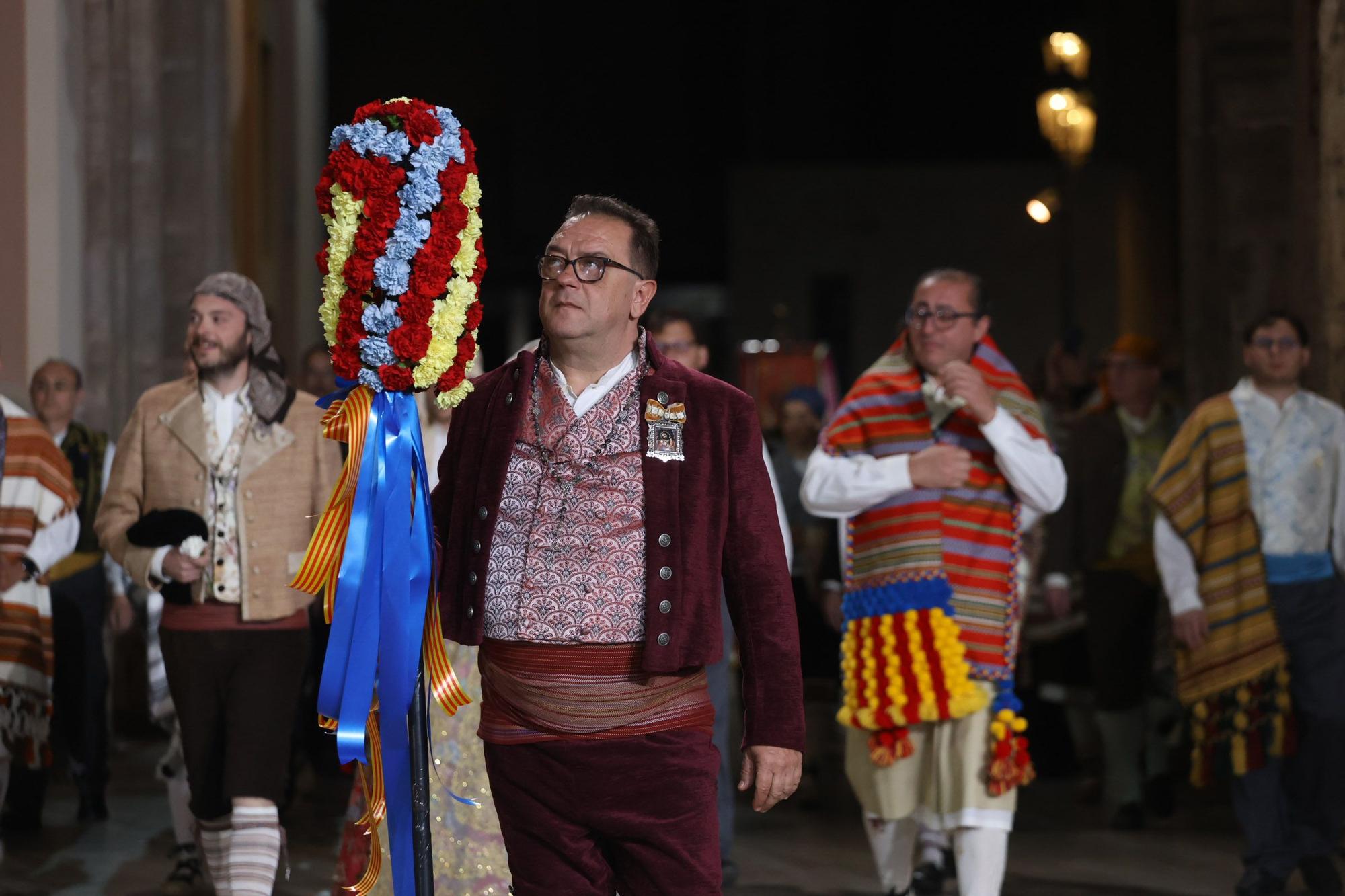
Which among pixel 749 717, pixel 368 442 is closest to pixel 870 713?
pixel 749 717

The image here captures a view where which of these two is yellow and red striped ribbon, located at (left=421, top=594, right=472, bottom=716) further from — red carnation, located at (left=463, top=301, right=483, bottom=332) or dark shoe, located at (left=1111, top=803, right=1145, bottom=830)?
dark shoe, located at (left=1111, top=803, right=1145, bottom=830)

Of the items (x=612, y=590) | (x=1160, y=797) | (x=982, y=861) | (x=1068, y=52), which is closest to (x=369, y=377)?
(x=612, y=590)

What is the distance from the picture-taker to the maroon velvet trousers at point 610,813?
144 inches

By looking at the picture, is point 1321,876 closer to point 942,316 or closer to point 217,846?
point 942,316

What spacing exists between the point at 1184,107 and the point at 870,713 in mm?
6869

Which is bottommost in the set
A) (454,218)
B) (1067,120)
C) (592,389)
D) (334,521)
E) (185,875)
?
(185,875)

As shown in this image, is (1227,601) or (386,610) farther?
(1227,601)

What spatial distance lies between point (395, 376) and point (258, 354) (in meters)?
2.54

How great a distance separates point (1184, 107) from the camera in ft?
38.5

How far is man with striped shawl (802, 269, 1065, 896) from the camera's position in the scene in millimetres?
5910

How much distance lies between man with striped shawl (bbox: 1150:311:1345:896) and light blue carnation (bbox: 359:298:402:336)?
174 inches

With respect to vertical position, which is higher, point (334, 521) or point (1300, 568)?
point (334, 521)

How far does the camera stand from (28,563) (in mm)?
7102

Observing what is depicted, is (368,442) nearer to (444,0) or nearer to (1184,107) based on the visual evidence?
(1184,107)
